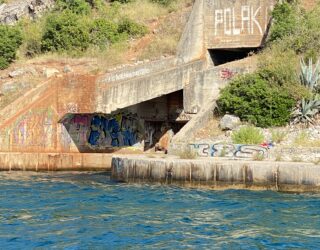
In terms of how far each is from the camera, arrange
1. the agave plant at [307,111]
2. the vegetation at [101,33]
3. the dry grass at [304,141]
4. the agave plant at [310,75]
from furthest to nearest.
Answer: the vegetation at [101,33] → the agave plant at [310,75] → the agave plant at [307,111] → the dry grass at [304,141]

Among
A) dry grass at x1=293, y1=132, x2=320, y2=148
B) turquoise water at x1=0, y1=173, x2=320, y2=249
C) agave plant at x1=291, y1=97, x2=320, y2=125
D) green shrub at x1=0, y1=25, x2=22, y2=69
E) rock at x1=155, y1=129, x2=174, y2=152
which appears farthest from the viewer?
green shrub at x1=0, y1=25, x2=22, y2=69

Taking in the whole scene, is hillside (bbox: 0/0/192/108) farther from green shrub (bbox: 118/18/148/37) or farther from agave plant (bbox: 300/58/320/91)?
agave plant (bbox: 300/58/320/91)

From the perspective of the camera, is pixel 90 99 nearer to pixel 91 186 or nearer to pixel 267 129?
pixel 91 186

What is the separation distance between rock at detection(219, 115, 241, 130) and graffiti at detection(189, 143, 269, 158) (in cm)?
205

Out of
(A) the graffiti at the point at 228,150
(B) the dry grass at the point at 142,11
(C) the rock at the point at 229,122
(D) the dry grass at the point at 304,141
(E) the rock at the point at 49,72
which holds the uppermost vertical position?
(B) the dry grass at the point at 142,11

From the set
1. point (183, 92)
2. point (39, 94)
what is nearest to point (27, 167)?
point (39, 94)

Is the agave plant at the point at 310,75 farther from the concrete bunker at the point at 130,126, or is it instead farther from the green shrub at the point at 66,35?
the green shrub at the point at 66,35

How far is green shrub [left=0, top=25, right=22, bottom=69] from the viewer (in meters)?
31.5

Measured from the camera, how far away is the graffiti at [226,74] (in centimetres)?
2388

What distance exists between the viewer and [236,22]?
89.2ft

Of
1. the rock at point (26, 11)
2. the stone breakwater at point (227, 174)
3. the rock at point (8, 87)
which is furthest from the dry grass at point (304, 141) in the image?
the rock at point (26, 11)

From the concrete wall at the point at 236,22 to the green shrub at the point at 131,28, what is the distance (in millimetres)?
5658

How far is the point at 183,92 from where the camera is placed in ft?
81.6

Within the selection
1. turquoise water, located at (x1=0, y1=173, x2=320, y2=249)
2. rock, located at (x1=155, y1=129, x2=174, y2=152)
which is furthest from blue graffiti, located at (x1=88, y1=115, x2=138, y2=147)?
turquoise water, located at (x1=0, y1=173, x2=320, y2=249)
